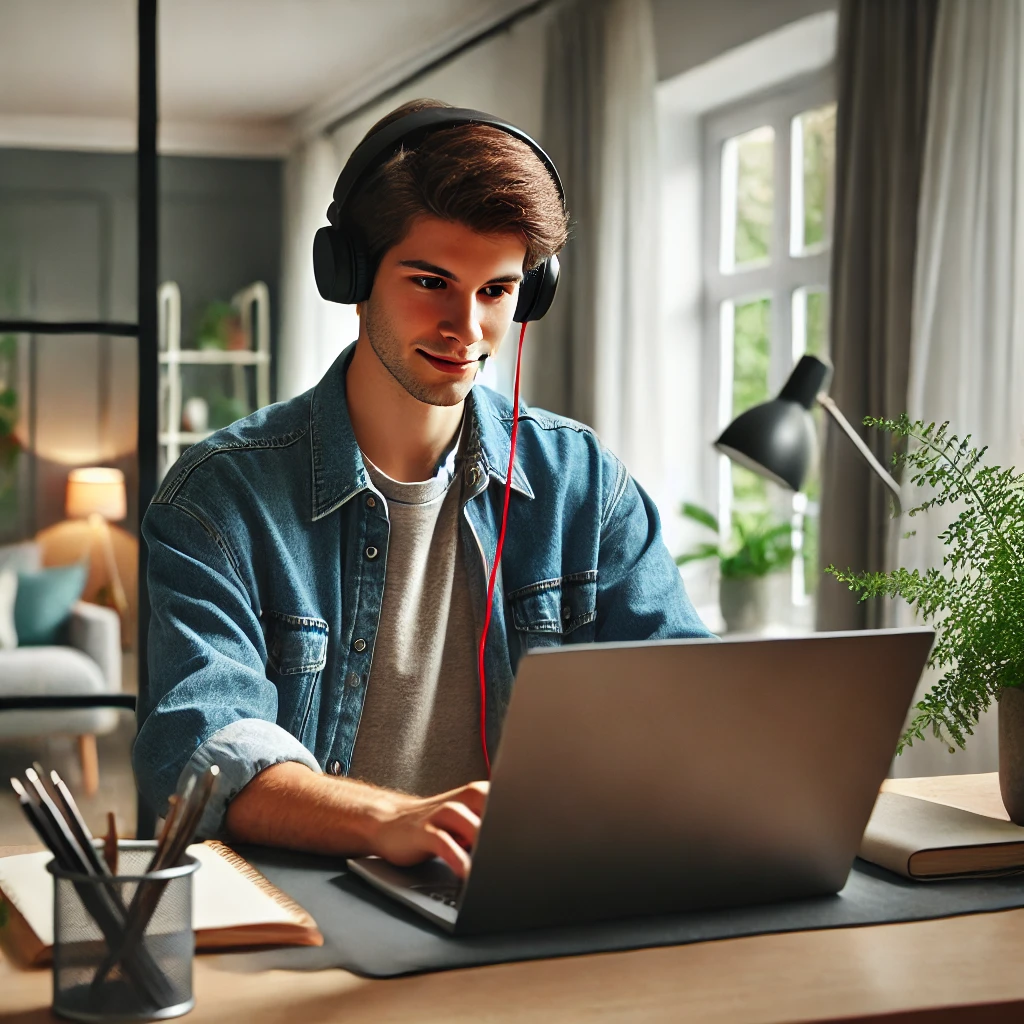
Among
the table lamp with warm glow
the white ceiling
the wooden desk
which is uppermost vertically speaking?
the white ceiling

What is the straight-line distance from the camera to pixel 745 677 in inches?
33.4

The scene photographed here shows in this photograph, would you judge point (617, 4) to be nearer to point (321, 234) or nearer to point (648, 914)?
point (321, 234)

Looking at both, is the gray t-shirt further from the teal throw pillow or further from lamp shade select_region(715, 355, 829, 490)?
the teal throw pillow

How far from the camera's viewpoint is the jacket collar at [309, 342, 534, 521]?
144 centimetres

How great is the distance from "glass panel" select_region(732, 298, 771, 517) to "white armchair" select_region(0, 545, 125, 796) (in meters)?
2.29

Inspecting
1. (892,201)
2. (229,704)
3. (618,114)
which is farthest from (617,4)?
(229,704)

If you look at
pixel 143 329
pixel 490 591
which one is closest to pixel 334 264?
pixel 490 591

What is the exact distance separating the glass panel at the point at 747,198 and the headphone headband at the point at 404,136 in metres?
3.09

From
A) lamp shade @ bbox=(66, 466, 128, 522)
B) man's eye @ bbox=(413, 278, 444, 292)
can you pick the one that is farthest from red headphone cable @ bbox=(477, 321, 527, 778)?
Result: lamp shade @ bbox=(66, 466, 128, 522)

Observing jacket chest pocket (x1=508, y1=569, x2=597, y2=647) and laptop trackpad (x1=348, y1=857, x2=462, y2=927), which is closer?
laptop trackpad (x1=348, y1=857, x2=462, y2=927)

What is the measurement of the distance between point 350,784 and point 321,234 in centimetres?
67

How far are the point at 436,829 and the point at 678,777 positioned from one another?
0.19 m

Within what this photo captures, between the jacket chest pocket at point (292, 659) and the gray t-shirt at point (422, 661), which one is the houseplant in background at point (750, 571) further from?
the jacket chest pocket at point (292, 659)

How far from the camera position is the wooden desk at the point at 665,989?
0.75 metres
